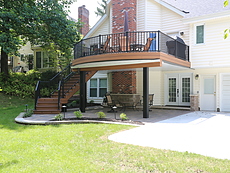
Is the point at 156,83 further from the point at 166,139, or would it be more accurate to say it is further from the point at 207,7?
the point at 166,139

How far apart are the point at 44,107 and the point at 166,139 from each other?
7454 mm

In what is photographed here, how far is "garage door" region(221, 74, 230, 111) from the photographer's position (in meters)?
12.2

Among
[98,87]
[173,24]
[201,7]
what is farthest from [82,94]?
[201,7]

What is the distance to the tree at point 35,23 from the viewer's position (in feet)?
46.2

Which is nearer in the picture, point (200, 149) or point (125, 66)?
point (200, 149)

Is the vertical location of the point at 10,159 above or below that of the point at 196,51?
below

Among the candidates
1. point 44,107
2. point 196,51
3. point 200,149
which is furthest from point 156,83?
point 200,149

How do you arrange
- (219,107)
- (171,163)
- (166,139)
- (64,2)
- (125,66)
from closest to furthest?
1. (171,163)
2. (166,139)
3. (125,66)
4. (219,107)
5. (64,2)

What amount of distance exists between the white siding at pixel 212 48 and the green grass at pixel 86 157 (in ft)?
28.1

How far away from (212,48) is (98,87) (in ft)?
29.8

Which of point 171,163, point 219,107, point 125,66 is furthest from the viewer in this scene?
point 219,107

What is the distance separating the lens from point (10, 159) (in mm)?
4297


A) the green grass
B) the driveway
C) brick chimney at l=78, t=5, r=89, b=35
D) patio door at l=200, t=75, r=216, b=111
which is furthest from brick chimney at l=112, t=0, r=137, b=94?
the green grass

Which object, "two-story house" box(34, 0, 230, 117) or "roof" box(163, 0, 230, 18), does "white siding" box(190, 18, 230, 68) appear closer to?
"two-story house" box(34, 0, 230, 117)
